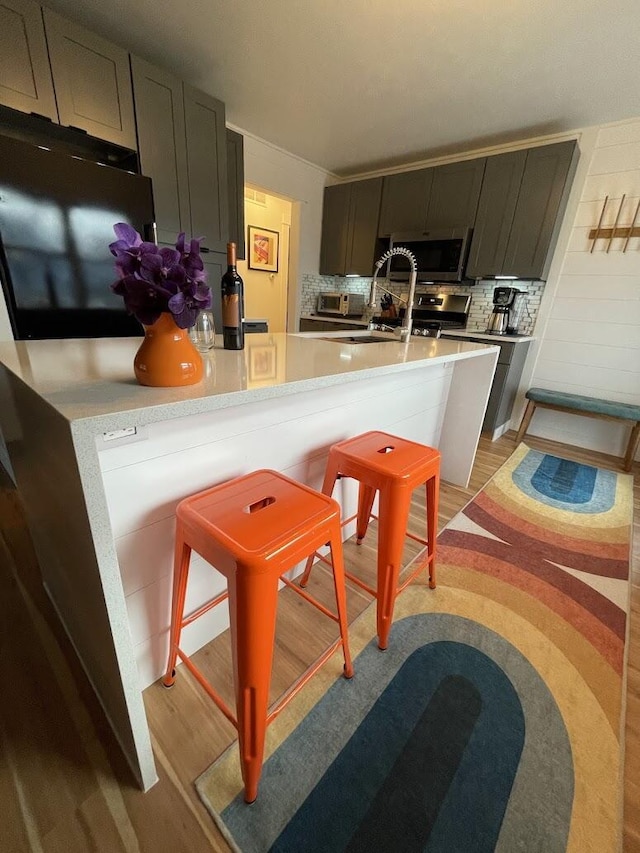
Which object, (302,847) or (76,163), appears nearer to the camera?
(302,847)

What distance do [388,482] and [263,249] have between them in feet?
15.2

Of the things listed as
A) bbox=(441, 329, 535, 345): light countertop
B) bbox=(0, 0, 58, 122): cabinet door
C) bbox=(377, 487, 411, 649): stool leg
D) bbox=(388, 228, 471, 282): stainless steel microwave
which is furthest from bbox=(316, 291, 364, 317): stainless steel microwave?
bbox=(377, 487, 411, 649): stool leg

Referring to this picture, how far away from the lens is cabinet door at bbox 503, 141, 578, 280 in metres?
2.82

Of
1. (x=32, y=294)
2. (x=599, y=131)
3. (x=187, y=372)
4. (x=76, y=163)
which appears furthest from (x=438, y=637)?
(x=599, y=131)

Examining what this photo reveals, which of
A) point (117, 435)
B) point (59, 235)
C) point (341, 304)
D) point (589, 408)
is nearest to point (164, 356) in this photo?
point (117, 435)

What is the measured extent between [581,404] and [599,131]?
2.22 metres

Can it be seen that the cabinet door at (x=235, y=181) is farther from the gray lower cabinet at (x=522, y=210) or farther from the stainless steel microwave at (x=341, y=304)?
the gray lower cabinet at (x=522, y=210)

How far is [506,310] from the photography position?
3266 mm

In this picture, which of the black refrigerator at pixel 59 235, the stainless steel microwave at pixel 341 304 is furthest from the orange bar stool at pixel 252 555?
the stainless steel microwave at pixel 341 304

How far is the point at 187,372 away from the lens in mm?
730

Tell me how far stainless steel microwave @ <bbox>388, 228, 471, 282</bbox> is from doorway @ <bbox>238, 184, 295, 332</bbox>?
5.05 feet

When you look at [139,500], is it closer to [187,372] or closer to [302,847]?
[187,372]

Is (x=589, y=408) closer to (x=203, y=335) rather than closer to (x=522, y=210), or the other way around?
(x=522, y=210)

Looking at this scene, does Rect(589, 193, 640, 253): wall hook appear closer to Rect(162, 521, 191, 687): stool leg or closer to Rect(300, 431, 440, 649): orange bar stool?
Rect(300, 431, 440, 649): orange bar stool
